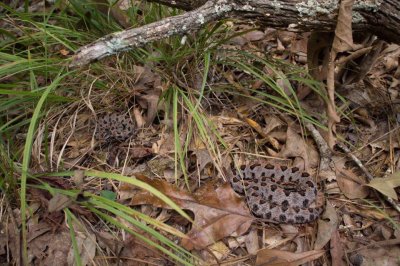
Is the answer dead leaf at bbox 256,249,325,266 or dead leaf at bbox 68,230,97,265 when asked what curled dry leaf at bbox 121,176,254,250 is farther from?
dead leaf at bbox 68,230,97,265

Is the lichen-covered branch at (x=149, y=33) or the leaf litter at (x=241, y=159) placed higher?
the lichen-covered branch at (x=149, y=33)

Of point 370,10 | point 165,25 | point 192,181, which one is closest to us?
point 165,25

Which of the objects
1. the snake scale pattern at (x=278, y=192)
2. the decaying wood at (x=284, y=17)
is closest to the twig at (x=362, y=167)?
the snake scale pattern at (x=278, y=192)

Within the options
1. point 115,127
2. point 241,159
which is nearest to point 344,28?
point 241,159

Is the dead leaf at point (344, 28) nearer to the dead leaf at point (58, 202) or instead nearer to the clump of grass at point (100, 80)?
the clump of grass at point (100, 80)

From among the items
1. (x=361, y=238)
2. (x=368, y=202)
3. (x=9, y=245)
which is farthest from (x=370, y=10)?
(x=9, y=245)

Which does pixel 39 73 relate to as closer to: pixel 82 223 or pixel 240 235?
pixel 82 223
